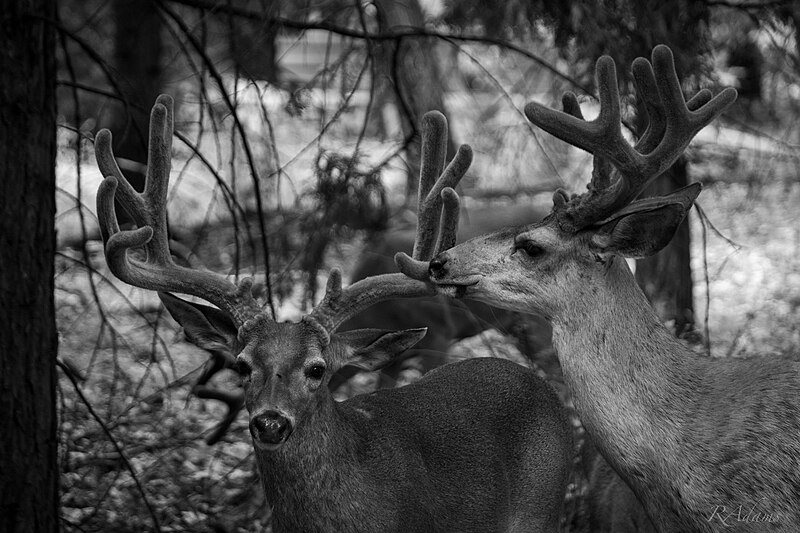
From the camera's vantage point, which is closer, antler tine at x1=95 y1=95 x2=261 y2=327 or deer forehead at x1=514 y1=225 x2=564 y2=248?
deer forehead at x1=514 y1=225 x2=564 y2=248

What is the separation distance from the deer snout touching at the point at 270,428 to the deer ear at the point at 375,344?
0.62 m

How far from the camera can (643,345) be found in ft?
13.2

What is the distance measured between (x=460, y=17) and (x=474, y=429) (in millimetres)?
4226

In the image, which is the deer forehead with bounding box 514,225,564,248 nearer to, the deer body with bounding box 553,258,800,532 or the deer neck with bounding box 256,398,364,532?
the deer body with bounding box 553,258,800,532

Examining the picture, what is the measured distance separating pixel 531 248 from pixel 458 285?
32cm

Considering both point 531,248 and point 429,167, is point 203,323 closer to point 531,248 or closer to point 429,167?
point 429,167

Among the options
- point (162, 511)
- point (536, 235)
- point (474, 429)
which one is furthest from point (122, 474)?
point (536, 235)

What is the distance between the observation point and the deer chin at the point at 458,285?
13.5 feet

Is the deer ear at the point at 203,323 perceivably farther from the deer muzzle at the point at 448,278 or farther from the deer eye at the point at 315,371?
the deer muzzle at the point at 448,278

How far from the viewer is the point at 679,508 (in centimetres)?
377

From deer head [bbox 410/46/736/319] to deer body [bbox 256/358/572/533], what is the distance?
0.71m

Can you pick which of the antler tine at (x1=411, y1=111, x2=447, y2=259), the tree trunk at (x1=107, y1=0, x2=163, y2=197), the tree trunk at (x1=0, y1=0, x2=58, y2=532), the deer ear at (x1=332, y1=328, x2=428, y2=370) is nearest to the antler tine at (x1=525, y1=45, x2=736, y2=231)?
the antler tine at (x1=411, y1=111, x2=447, y2=259)

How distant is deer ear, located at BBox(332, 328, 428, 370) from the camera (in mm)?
4426
